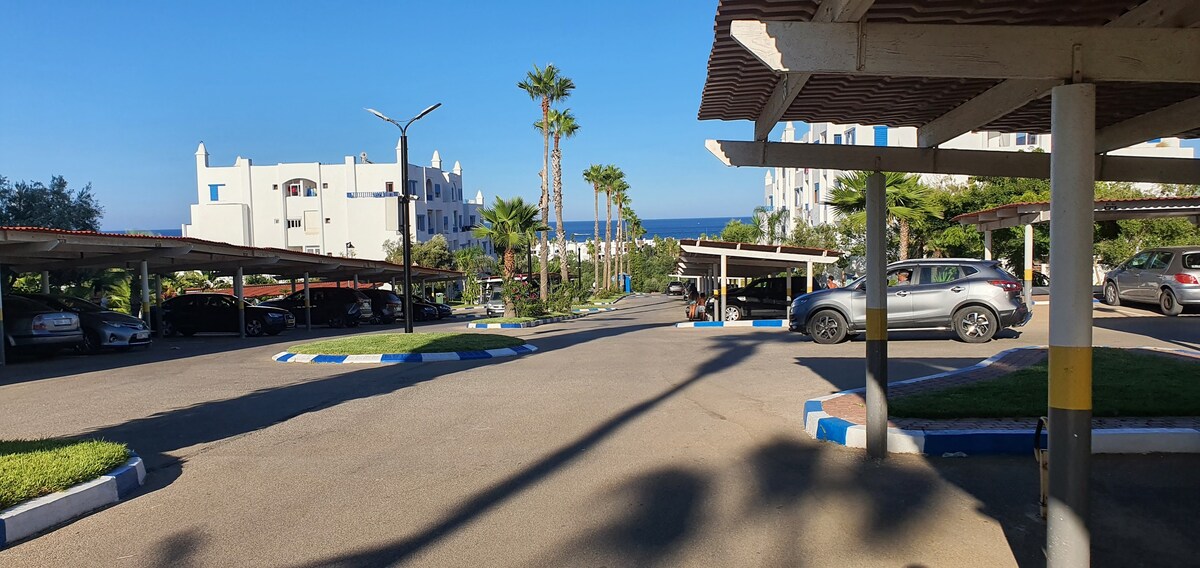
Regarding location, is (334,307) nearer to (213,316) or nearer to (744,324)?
(213,316)

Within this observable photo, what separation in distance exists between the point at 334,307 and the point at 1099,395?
29.5m

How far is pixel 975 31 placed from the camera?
14.5 feet

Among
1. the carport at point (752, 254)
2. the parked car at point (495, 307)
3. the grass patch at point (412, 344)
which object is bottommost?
the parked car at point (495, 307)

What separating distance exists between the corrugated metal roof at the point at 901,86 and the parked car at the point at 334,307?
27980 millimetres

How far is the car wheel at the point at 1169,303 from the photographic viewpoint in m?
19.9

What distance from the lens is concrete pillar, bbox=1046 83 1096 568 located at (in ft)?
12.9

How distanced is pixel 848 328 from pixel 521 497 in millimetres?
12353

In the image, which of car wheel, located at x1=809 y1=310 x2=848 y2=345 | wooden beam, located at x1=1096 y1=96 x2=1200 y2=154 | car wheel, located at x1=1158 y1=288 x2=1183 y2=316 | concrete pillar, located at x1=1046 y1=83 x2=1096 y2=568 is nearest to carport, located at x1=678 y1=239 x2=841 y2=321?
car wheel, located at x1=809 y1=310 x2=848 y2=345

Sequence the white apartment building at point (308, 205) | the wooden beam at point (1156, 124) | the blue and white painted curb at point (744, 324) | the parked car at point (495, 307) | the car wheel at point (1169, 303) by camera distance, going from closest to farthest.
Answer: the wooden beam at point (1156, 124) < the car wheel at point (1169, 303) < the blue and white painted curb at point (744, 324) < the parked car at point (495, 307) < the white apartment building at point (308, 205)

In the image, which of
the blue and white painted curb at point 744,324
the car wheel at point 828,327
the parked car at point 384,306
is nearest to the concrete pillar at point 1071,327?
the car wheel at point 828,327

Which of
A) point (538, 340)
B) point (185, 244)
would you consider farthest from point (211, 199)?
point (538, 340)

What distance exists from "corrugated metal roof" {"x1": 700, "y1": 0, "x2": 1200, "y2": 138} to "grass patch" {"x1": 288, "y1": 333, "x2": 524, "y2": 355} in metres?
11.2

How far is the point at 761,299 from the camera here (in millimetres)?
26984

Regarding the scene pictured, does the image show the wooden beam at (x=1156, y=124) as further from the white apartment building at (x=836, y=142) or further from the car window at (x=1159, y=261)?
the white apartment building at (x=836, y=142)
